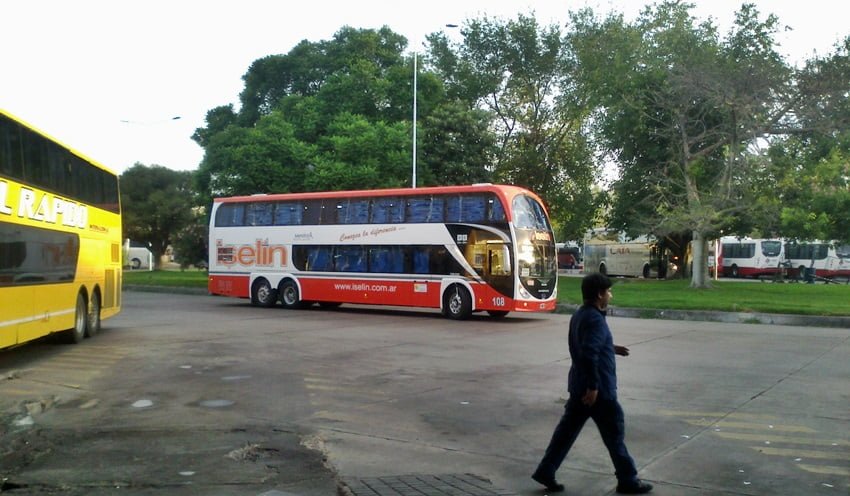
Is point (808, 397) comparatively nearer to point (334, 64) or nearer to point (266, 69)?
point (334, 64)

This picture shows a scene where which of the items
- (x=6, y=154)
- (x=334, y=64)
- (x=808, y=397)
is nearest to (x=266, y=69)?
(x=334, y=64)

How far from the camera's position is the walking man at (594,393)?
18.2ft

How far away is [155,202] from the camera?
5588cm

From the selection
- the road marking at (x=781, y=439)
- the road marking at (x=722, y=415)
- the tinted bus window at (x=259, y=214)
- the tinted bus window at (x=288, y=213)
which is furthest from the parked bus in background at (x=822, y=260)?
the road marking at (x=781, y=439)

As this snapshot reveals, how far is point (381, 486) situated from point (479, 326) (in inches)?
568

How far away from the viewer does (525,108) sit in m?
A: 45.4

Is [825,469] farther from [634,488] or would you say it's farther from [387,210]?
[387,210]

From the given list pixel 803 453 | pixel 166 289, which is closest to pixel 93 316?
pixel 803 453

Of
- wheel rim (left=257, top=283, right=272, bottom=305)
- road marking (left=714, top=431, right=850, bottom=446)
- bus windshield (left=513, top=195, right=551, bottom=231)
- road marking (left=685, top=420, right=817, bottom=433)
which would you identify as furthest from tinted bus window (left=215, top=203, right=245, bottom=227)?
road marking (left=714, top=431, right=850, bottom=446)

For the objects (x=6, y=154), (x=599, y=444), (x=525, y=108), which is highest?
(x=525, y=108)

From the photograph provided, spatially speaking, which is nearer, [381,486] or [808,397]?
[381,486]

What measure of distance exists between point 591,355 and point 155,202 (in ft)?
177

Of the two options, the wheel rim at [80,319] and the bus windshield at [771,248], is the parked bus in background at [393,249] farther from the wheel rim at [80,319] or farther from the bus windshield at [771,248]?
the bus windshield at [771,248]

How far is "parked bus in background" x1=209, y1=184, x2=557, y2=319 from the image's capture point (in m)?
21.4
